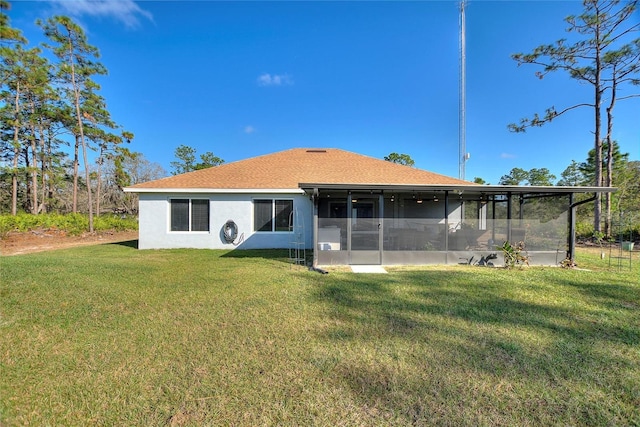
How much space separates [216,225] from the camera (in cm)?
1057

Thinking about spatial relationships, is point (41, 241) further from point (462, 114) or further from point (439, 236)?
point (462, 114)

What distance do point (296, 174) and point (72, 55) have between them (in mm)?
16961

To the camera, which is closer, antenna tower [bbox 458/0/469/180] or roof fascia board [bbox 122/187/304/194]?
roof fascia board [bbox 122/187/304/194]

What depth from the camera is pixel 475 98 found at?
58.3ft

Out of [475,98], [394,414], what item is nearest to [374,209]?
[394,414]

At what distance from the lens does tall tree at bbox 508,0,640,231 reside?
13.1 meters

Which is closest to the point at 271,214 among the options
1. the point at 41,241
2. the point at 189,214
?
the point at 189,214

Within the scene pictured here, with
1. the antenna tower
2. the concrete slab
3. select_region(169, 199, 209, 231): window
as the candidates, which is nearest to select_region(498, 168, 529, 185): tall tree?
the antenna tower

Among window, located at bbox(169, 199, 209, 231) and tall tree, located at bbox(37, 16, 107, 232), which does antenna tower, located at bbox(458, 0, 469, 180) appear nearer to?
window, located at bbox(169, 199, 209, 231)

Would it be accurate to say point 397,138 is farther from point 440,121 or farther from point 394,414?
point 394,414

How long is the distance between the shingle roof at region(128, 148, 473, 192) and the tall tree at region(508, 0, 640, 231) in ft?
32.4

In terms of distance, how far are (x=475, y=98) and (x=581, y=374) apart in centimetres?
1972

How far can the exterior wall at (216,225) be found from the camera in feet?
34.1

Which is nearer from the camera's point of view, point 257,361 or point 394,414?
point 394,414
